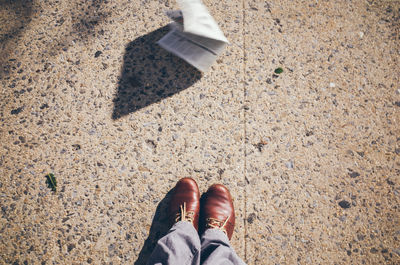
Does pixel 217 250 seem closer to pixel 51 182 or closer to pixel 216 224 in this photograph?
pixel 216 224

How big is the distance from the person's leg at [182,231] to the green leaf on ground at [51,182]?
82 centimetres

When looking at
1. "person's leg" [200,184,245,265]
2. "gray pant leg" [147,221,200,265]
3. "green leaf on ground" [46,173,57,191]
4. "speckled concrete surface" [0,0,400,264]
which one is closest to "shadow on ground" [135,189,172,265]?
"speckled concrete surface" [0,0,400,264]

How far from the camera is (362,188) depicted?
1.63m

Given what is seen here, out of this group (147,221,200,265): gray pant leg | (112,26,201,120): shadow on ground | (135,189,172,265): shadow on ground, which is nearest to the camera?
(147,221,200,265): gray pant leg

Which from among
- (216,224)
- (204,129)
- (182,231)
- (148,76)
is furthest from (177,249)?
(148,76)

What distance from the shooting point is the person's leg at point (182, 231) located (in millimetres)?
1295

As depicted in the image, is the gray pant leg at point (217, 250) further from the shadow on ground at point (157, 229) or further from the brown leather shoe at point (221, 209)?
the shadow on ground at point (157, 229)

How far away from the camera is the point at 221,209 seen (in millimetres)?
1529

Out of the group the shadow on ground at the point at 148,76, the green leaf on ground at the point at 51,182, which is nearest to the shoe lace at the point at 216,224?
the shadow on ground at the point at 148,76

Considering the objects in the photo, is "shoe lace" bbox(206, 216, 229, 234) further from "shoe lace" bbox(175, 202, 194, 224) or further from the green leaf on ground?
the green leaf on ground

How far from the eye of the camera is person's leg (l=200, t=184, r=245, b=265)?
134cm

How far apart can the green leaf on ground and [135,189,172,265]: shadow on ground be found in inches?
28.9

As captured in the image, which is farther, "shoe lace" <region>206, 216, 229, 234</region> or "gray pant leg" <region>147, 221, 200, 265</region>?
"shoe lace" <region>206, 216, 229, 234</region>

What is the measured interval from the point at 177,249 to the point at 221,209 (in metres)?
0.39
